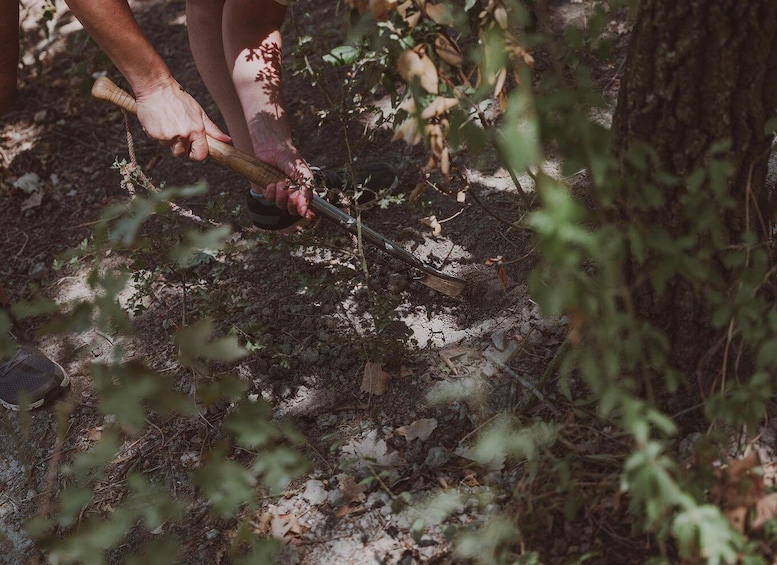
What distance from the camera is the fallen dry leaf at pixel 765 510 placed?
1326 mm

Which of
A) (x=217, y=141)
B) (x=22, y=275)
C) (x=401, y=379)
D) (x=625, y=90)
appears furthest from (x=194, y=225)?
(x=625, y=90)

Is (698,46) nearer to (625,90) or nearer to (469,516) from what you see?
(625,90)

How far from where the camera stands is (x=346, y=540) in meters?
1.81

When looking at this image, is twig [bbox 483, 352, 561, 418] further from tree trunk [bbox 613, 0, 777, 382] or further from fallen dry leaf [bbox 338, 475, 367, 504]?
fallen dry leaf [bbox 338, 475, 367, 504]

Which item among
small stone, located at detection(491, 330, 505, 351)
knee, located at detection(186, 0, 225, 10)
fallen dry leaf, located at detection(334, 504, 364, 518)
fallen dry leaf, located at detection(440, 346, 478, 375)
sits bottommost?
small stone, located at detection(491, 330, 505, 351)

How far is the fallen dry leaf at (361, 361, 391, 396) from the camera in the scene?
216cm

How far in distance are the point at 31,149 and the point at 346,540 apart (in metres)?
3.04

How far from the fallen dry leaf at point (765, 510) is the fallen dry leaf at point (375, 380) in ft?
3.64

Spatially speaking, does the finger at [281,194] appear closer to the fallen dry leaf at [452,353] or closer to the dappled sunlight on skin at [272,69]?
the dappled sunlight on skin at [272,69]

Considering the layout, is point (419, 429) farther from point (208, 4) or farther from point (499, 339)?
point (208, 4)

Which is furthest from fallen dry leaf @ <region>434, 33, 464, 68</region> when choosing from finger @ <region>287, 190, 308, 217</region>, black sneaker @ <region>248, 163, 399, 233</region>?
black sneaker @ <region>248, 163, 399, 233</region>

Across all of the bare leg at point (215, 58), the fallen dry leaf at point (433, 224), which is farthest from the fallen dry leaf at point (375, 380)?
the bare leg at point (215, 58)

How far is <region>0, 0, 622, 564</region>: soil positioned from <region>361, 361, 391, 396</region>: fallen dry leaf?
0.04 ft

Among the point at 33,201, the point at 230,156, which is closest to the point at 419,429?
the point at 230,156
